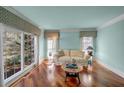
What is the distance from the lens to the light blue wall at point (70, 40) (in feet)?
27.5

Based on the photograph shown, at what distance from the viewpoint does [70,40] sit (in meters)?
8.41

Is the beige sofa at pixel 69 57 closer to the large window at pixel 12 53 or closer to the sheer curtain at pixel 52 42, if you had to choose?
the sheer curtain at pixel 52 42

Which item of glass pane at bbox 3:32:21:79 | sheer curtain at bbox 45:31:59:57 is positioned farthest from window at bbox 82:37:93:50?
glass pane at bbox 3:32:21:79

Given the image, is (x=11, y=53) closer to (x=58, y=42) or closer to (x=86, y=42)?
(x=58, y=42)

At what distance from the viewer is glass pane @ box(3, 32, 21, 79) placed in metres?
3.69

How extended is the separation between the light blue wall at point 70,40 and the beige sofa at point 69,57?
55.2 inches

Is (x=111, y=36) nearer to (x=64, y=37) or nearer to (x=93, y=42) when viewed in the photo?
(x=93, y=42)

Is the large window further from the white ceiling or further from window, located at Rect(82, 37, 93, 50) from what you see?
window, located at Rect(82, 37, 93, 50)

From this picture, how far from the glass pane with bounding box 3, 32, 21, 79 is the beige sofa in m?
2.33

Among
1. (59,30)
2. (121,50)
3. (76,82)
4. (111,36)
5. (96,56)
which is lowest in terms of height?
(76,82)
